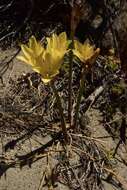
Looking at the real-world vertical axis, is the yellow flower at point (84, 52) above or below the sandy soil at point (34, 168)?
above

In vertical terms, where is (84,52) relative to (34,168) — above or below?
above

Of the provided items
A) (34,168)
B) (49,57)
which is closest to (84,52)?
(49,57)

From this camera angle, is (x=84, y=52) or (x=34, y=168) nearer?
(x=84, y=52)

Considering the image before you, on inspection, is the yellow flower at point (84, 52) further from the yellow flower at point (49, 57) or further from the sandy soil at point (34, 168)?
the sandy soil at point (34, 168)

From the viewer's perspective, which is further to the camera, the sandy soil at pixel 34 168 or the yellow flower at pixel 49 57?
the sandy soil at pixel 34 168

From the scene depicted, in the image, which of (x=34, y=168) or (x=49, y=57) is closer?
(x=49, y=57)

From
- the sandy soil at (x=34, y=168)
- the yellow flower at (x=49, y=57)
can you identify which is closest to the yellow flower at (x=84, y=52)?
the yellow flower at (x=49, y=57)

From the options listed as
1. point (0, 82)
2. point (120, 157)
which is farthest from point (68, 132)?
point (0, 82)

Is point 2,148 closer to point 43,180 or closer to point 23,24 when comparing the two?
point 43,180

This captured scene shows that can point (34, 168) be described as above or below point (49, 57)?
below

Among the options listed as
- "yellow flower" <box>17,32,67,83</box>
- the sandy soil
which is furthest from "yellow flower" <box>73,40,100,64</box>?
the sandy soil

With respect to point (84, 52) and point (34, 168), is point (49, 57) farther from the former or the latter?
point (34, 168)
